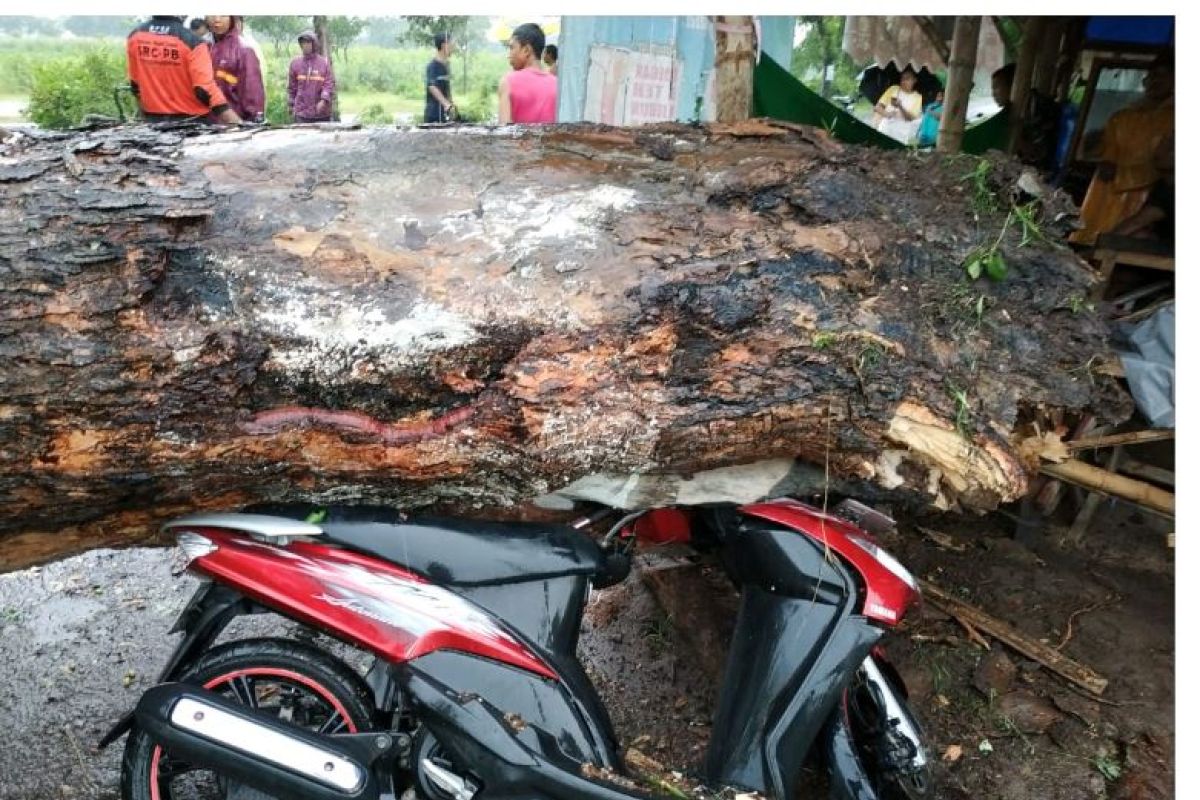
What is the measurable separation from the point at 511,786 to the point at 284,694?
64 cm

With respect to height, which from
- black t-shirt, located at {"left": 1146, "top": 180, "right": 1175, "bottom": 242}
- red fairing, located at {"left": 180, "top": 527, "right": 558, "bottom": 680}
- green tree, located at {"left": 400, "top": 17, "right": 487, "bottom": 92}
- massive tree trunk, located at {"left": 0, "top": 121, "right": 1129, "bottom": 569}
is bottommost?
red fairing, located at {"left": 180, "top": 527, "right": 558, "bottom": 680}

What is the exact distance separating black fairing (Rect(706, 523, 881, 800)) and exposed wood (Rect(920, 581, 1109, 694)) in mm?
1253

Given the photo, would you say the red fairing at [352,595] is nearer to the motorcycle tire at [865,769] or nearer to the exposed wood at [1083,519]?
the motorcycle tire at [865,769]

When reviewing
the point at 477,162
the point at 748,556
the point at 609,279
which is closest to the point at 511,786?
the point at 748,556

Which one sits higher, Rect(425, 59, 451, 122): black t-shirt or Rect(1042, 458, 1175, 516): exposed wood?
Rect(425, 59, 451, 122): black t-shirt

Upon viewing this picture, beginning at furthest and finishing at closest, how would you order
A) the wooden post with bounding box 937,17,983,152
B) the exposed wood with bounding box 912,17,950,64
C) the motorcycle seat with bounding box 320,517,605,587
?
the exposed wood with bounding box 912,17,950,64 < the wooden post with bounding box 937,17,983,152 < the motorcycle seat with bounding box 320,517,605,587

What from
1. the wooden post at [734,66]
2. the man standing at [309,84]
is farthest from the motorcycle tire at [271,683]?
the man standing at [309,84]

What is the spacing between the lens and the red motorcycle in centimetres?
196

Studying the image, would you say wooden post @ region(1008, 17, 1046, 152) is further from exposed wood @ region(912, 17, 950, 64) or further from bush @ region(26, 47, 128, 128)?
bush @ region(26, 47, 128, 128)

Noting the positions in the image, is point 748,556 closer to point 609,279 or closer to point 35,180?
point 609,279

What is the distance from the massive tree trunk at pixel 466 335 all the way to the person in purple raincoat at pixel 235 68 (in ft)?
14.3

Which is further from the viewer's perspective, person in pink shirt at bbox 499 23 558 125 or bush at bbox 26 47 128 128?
bush at bbox 26 47 128 128

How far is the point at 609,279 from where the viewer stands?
2.04 meters

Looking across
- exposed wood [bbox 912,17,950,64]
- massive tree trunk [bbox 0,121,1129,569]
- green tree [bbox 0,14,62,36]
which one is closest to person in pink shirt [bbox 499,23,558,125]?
green tree [bbox 0,14,62,36]
